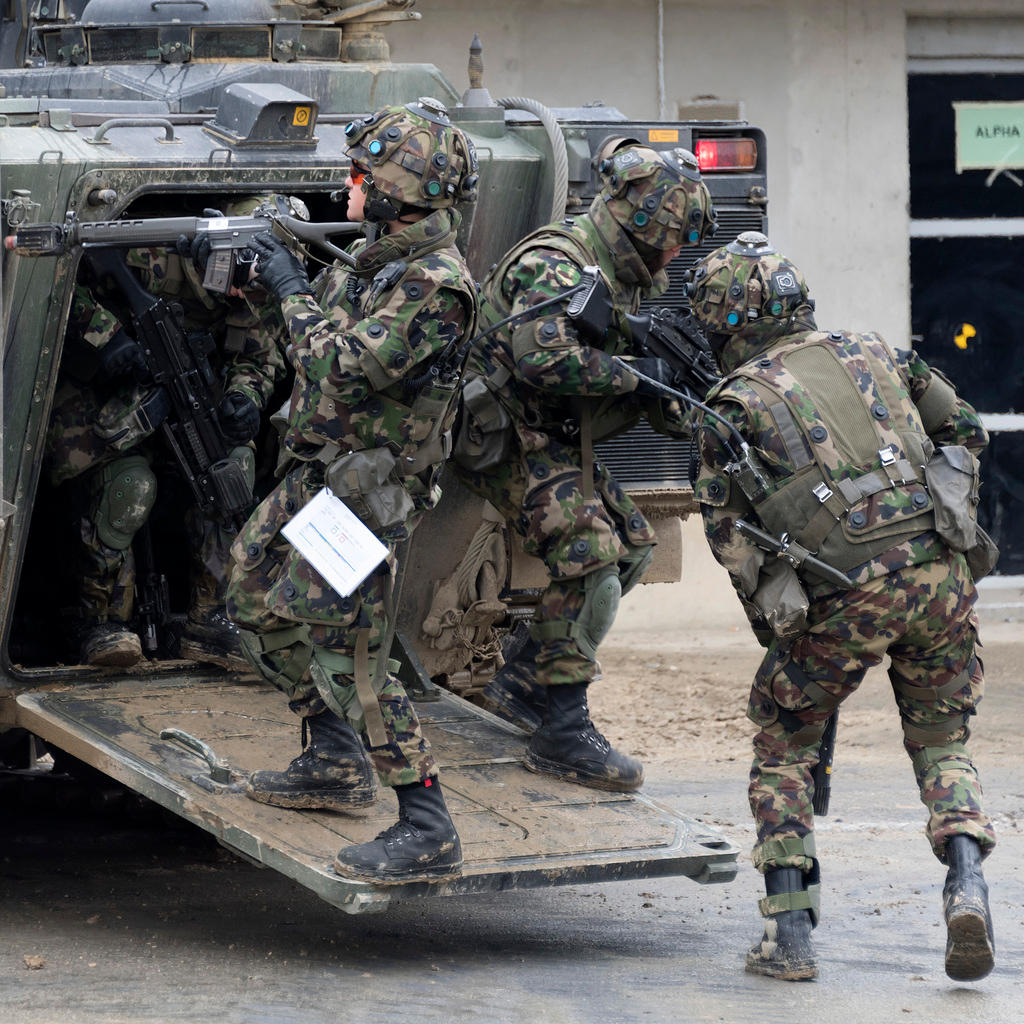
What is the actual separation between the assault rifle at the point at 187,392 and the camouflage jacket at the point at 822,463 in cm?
168

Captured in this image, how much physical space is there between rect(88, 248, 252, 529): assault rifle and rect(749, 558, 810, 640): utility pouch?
1843mm

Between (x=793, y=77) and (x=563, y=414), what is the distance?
16.7 feet

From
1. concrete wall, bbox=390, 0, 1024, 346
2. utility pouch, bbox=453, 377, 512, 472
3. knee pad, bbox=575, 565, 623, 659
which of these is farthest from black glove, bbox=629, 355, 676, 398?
concrete wall, bbox=390, 0, 1024, 346

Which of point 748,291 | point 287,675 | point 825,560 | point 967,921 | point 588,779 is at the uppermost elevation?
point 748,291

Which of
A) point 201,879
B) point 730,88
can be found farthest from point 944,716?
point 730,88

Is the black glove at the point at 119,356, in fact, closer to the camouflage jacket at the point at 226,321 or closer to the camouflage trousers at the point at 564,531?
the camouflage jacket at the point at 226,321

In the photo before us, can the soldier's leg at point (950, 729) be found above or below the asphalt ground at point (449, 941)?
above

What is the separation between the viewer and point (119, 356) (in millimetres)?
5953

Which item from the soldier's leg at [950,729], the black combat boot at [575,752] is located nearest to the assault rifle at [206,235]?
the black combat boot at [575,752]

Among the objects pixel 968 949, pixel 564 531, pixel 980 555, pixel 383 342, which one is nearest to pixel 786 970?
pixel 968 949

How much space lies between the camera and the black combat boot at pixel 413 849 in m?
4.78

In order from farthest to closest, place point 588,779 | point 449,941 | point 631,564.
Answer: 1. point 631,564
2. point 588,779
3. point 449,941

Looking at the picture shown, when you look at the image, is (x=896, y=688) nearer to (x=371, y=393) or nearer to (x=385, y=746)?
(x=385, y=746)

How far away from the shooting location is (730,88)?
1018 centimetres
